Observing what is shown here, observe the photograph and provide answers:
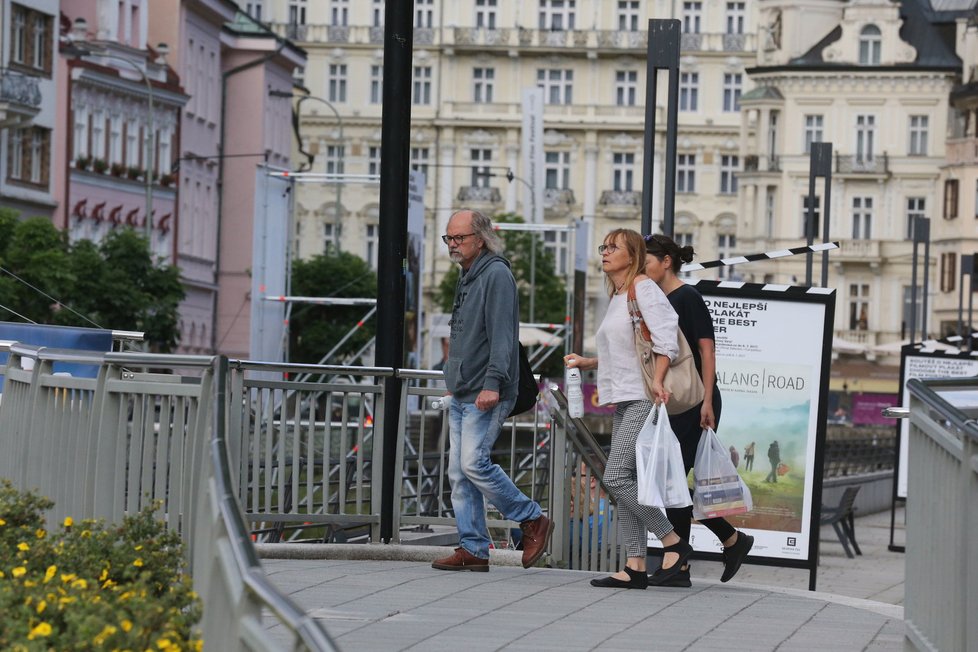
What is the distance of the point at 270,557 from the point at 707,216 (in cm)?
10008

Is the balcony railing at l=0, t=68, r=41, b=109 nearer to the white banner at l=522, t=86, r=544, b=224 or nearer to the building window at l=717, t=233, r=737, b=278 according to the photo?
the white banner at l=522, t=86, r=544, b=224

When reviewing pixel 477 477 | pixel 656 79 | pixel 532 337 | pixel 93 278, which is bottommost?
pixel 532 337

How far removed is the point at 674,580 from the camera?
38.3 ft

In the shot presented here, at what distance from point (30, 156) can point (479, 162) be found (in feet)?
175

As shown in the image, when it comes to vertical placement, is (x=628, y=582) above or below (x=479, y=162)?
below

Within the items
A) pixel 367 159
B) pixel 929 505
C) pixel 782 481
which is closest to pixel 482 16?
pixel 367 159

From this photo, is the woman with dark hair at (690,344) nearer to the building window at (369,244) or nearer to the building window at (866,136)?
the building window at (866,136)

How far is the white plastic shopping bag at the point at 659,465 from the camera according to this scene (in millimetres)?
11203

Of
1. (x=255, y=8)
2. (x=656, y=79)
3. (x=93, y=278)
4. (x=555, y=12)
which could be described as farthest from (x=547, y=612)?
(x=255, y=8)

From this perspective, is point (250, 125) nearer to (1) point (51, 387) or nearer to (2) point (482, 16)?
(2) point (482, 16)

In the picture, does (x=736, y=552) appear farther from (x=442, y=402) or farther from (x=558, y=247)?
(x=558, y=247)

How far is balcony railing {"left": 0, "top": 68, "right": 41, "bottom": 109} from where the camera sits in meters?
55.9

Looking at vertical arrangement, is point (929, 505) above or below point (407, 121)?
below

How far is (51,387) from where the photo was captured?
1059 cm
